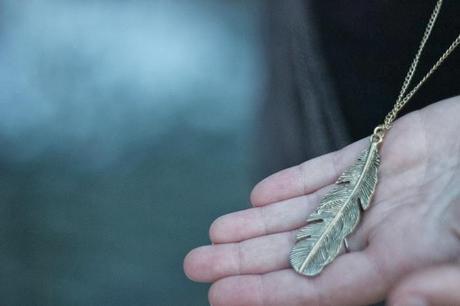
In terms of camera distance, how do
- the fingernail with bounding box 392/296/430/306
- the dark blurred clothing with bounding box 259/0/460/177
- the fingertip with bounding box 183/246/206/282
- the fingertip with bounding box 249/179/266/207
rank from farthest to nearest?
the dark blurred clothing with bounding box 259/0/460/177 → the fingertip with bounding box 249/179/266/207 → the fingertip with bounding box 183/246/206/282 → the fingernail with bounding box 392/296/430/306

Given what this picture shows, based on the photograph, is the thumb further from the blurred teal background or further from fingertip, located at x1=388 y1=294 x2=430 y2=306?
the blurred teal background

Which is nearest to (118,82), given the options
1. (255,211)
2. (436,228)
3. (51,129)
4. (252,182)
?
(51,129)

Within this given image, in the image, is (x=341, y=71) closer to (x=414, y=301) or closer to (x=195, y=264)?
(x=195, y=264)

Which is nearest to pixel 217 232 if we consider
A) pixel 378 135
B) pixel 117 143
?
pixel 378 135

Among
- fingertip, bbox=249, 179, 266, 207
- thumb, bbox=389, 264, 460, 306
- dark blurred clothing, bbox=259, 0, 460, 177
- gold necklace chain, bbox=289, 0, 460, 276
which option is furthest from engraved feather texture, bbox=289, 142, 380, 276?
dark blurred clothing, bbox=259, 0, 460, 177

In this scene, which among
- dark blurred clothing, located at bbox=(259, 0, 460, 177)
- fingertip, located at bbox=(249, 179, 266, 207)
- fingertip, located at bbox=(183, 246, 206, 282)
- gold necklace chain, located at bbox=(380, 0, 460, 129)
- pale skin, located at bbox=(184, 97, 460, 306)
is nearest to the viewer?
pale skin, located at bbox=(184, 97, 460, 306)

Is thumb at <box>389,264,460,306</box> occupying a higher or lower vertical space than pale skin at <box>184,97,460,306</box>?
lower
